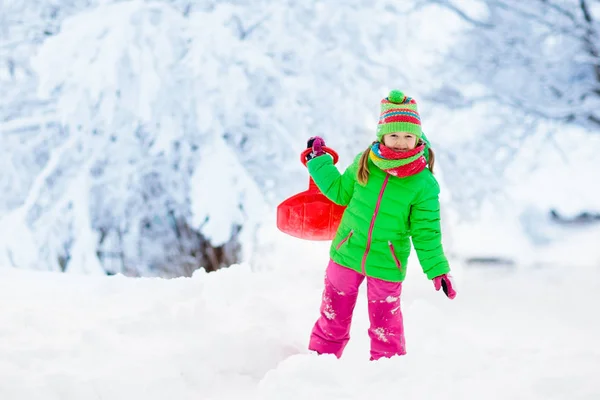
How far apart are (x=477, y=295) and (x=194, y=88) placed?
3.31m

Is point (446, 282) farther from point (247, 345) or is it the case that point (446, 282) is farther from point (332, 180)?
point (247, 345)

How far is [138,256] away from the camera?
23.2ft

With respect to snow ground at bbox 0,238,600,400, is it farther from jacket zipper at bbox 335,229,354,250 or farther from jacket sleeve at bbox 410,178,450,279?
jacket zipper at bbox 335,229,354,250

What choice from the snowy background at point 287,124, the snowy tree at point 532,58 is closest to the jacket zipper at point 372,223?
the snowy background at point 287,124

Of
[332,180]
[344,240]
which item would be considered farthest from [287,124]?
[344,240]

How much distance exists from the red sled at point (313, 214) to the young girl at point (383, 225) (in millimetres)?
161

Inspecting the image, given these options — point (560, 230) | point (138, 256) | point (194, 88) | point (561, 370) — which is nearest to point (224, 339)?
→ point (561, 370)

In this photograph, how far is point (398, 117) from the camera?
245 centimetres

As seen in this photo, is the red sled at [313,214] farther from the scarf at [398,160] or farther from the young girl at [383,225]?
the scarf at [398,160]

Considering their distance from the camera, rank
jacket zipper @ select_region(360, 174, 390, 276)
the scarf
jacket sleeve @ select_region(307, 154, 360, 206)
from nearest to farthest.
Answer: the scarf
jacket zipper @ select_region(360, 174, 390, 276)
jacket sleeve @ select_region(307, 154, 360, 206)

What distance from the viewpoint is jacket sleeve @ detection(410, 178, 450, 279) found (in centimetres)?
247

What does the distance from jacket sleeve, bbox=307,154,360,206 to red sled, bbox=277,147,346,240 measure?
0.14 metres

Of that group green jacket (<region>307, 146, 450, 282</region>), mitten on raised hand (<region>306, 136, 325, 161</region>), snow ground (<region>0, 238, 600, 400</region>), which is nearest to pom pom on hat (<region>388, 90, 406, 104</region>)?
green jacket (<region>307, 146, 450, 282</region>)

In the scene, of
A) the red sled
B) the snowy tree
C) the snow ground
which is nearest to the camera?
the snow ground
